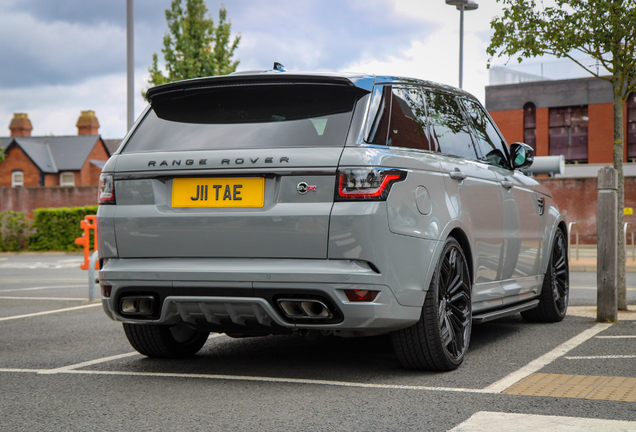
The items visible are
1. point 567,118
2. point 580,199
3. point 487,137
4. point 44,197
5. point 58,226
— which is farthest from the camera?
point 567,118

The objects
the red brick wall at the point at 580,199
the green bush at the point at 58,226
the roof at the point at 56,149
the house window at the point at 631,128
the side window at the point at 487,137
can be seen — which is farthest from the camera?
the roof at the point at 56,149

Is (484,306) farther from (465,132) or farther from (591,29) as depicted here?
(591,29)

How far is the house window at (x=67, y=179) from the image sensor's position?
63825mm

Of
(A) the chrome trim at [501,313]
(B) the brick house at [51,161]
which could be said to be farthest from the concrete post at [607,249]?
(B) the brick house at [51,161]

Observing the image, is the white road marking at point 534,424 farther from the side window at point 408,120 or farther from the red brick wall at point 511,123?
the red brick wall at point 511,123

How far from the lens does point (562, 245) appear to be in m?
7.77

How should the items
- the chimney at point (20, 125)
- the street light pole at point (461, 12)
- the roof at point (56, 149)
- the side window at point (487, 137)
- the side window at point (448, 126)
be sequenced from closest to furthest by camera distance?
1. the side window at point (448, 126)
2. the side window at point (487, 137)
3. the street light pole at point (461, 12)
4. the roof at point (56, 149)
5. the chimney at point (20, 125)

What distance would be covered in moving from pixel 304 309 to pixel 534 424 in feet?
4.64

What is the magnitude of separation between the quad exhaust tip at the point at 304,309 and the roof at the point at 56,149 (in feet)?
205

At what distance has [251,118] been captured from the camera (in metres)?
4.74

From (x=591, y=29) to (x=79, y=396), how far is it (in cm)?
675

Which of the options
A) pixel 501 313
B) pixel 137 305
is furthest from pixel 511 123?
pixel 137 305

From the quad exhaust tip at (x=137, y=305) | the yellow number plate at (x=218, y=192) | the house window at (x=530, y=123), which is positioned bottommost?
the quad exhaust tip at (x=137, y=305)

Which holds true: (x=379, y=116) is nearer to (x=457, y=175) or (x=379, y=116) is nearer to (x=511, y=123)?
(x=457, y=175)
